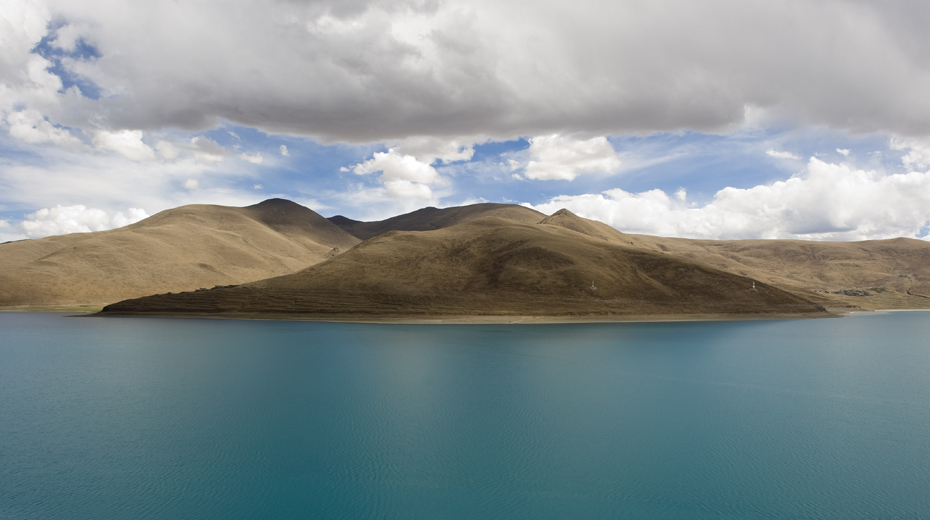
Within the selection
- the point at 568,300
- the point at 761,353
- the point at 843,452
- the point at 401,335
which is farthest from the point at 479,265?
the point at 843,452

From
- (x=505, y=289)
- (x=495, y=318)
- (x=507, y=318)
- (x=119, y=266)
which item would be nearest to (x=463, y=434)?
(x=495, y=318)

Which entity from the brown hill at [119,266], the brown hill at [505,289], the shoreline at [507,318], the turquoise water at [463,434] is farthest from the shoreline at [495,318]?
the brown hill at [119,266]

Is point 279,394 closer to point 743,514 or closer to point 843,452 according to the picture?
point 743,514

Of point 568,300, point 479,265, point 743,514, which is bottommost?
point 743,514

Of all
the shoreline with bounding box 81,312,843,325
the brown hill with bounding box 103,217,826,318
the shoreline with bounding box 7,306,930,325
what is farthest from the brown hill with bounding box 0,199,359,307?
the shoreline with bounding box 81,312,843,325

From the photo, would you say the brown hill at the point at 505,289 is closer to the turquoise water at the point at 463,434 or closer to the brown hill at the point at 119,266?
the brown hill at the point at 119,266

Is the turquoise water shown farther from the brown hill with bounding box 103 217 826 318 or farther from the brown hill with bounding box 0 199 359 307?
the brown hill with bounding box 0 199 359 307

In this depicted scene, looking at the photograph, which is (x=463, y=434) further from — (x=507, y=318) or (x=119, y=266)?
(x=119, y=266)
